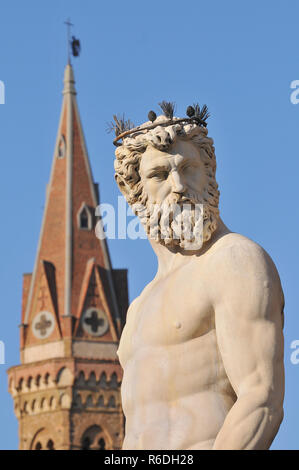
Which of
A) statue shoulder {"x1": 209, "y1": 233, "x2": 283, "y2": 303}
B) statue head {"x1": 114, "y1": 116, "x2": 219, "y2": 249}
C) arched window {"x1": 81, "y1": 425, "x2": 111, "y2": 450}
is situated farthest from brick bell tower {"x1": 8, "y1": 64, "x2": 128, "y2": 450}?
statue shoulder {"x1": 209, "y1": 233, "x2": 283, "y2": 303}

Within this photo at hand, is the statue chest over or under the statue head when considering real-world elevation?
under

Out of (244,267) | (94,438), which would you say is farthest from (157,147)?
(94,438)

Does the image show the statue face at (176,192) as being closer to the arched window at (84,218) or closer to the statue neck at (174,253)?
the statue neck at (174,253)

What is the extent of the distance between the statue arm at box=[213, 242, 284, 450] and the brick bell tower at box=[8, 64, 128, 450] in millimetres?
63519

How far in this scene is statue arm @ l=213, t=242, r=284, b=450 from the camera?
5.59 metres

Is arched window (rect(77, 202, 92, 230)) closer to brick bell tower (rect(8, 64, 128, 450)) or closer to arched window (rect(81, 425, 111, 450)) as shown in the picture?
brick bell tower (rect(8, 64, 128, 450))

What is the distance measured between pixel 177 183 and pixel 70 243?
65435 millimetres

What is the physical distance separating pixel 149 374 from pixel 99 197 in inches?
2684

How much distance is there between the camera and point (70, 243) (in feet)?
234

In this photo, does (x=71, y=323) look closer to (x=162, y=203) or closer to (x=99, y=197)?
(x=99, y=197)

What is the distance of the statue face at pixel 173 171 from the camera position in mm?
6094

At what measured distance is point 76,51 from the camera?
80.6 metres

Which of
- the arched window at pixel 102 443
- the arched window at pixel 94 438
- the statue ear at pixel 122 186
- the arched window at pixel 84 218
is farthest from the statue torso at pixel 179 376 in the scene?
the arched window at pixel 84 218

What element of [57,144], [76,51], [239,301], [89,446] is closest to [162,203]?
[239,301]
